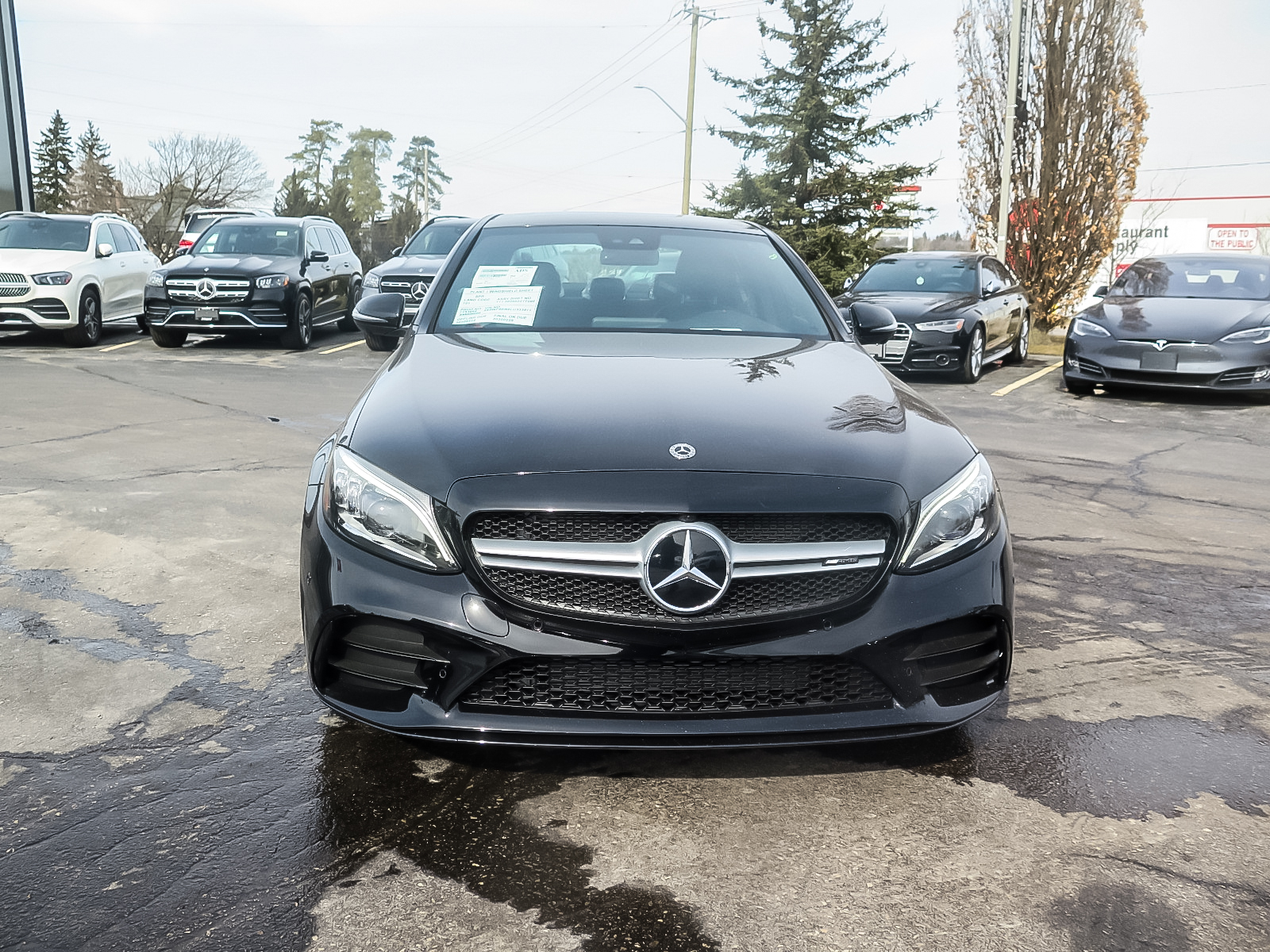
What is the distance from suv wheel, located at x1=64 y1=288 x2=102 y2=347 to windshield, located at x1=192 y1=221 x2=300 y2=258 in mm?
1445


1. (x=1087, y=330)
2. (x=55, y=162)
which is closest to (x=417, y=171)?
(x=55, y=162)

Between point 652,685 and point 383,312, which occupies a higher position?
point 383,312

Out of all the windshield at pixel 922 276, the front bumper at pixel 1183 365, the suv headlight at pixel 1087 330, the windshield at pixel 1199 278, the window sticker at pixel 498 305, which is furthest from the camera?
the windshield at pixel 922 276

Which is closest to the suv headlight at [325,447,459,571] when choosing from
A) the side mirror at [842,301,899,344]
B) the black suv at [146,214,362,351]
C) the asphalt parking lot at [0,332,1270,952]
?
the asphalt parking lot at [0,332,1270,952]

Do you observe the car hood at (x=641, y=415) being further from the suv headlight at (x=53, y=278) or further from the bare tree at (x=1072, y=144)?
the bare tree at (x=1072, y=144)

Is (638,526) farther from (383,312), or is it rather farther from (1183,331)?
(1183,331)

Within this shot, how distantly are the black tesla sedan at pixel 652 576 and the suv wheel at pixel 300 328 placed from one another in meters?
12.4

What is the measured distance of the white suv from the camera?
14.2 meters

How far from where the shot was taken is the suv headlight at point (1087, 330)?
11.8 meters

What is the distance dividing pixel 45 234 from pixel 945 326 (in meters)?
11.5

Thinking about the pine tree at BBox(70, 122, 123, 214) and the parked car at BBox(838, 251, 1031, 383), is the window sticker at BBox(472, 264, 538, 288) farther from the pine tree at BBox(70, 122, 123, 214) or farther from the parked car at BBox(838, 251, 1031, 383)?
the pine tree at BBox(70, 122, 123, 214)

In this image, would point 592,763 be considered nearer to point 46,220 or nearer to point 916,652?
point 916,652

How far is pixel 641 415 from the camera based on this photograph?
2945 millimetres

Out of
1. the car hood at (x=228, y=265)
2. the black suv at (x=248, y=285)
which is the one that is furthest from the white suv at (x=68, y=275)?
the car hood at (x=228, y=265)
